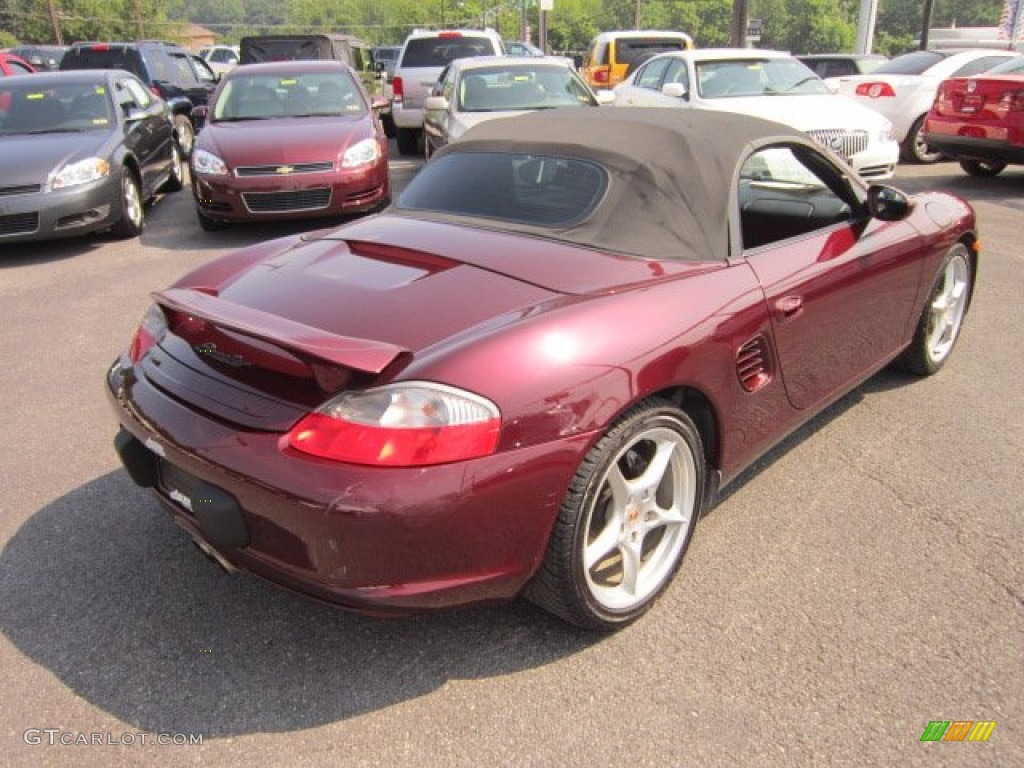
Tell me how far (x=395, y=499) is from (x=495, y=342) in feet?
1.58

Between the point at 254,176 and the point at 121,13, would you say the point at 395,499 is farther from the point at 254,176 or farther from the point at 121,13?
the point at 121,13

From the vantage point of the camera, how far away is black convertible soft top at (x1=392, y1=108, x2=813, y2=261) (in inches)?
107

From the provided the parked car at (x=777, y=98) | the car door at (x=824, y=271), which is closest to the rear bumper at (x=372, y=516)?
the car door at (x=824, y=271)

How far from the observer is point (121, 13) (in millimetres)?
47094

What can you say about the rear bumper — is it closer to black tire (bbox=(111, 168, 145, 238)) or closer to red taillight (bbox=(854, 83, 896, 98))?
black tire (bbox=(111, 168, 145, 238))

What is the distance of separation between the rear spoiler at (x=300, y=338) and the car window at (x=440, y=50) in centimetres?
1270

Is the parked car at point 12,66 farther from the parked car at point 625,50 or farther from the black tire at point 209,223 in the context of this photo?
the parked car at point 625,50

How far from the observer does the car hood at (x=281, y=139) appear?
7418 millimetres

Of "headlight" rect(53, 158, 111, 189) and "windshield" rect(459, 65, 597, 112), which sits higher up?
"windshield" rect(459, 65, 597, 112)

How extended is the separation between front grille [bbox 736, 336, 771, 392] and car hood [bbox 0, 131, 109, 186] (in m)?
6.58

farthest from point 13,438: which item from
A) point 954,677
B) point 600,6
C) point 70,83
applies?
point 600,6

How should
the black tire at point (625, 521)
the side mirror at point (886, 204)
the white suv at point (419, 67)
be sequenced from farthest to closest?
the white suv at point (419, 67), the side mirror at point (886, 204), the black tire at point (625, 521)

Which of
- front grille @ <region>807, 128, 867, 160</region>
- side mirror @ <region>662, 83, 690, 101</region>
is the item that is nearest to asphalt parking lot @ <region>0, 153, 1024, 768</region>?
front grille @ <region>807, 128, 867, 160</region>

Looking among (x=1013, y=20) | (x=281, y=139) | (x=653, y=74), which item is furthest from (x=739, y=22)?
(x=1013, y=20)
